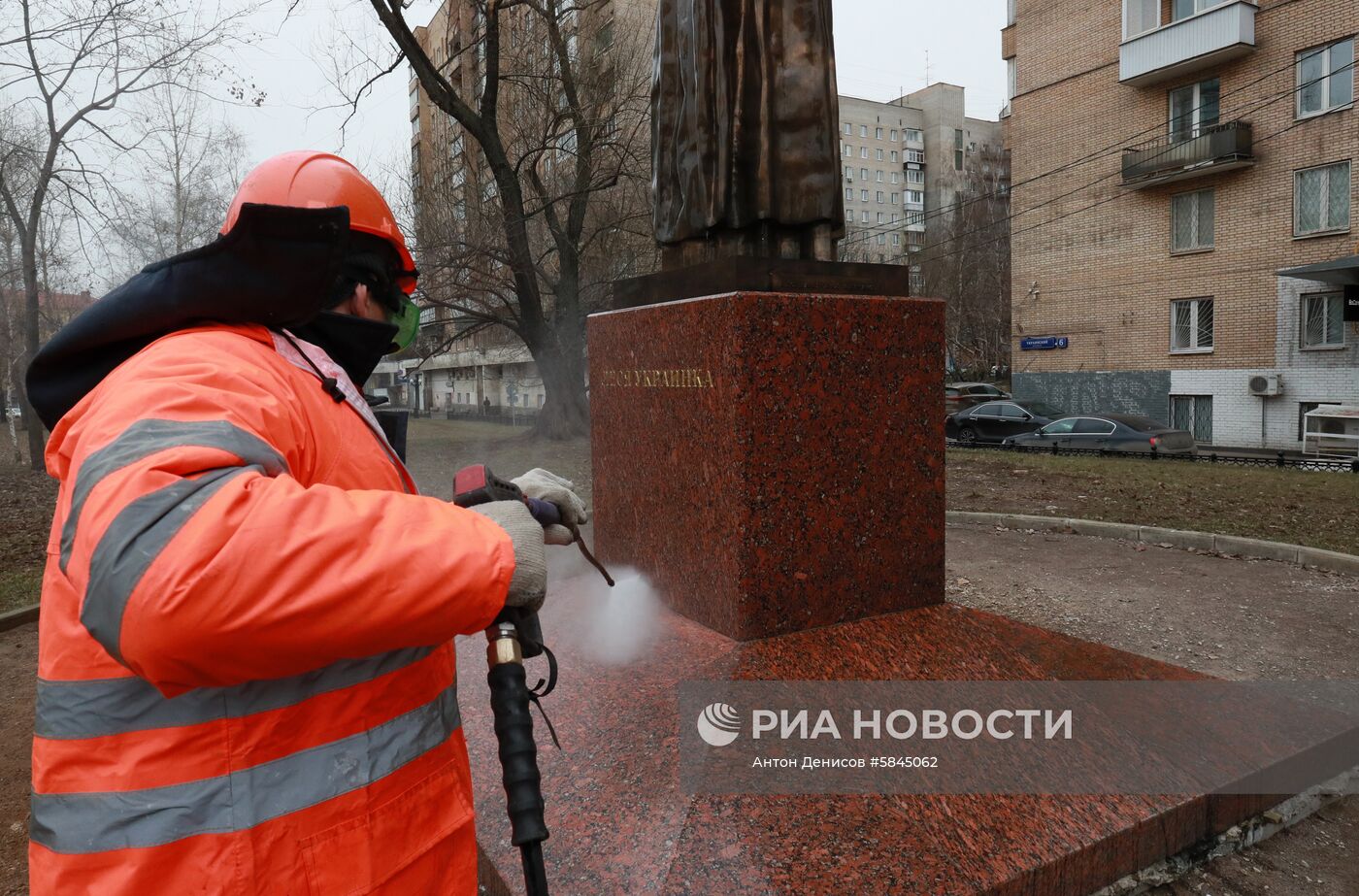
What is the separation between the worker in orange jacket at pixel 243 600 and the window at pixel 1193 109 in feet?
86.7

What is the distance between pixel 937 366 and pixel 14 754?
474 centimetres

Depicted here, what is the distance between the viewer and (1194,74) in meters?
23.0

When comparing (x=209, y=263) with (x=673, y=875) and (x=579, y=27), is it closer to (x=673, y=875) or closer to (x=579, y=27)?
(x=673, y=875)

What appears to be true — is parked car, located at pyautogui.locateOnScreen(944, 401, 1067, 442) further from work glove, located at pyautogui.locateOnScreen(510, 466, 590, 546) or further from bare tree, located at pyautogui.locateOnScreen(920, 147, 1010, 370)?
work glove, located at pyautogui.locateOnScreen(510, 466, 590, 546)

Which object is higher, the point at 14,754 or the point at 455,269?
the point at 455,269

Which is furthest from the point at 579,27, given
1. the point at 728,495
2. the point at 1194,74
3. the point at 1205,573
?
the point at 728,495

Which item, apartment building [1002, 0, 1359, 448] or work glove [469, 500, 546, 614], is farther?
apartment building [1002, 0, 1359, 448]

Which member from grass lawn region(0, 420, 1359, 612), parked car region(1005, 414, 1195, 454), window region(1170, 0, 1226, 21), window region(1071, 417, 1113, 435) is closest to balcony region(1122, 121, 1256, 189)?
window region(1170, 0, 1226, 21)

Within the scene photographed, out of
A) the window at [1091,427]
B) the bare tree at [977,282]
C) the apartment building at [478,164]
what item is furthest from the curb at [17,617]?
the bare tree at [977,282]

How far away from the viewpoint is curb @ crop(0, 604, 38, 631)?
6668mm

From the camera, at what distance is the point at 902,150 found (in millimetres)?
75750

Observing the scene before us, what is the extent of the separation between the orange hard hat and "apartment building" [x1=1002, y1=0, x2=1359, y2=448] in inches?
858

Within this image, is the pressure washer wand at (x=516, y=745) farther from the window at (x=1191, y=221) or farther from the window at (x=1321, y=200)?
the window at (x=1191, y=221)

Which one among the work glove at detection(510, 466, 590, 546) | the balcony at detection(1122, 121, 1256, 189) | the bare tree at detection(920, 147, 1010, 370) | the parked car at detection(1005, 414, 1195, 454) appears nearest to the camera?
the work glove at detection(510, 466, 590, 546)
